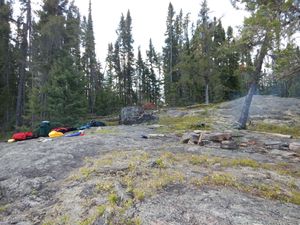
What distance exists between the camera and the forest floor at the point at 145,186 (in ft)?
11.8

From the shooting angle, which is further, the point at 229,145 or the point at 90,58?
the point at 90,58

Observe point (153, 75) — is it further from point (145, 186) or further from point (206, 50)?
point (145, 186)

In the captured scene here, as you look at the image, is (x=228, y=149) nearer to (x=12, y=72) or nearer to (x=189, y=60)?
(x=189, y=60)

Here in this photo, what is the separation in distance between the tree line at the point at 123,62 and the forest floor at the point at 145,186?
150 inches

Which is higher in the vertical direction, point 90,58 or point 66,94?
point 90,58

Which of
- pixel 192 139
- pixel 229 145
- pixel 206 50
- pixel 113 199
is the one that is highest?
pixel 206 50

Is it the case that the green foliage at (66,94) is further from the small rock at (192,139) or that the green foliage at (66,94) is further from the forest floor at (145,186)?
the small rock at (192,139)

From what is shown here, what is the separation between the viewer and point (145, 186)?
14.6 feet

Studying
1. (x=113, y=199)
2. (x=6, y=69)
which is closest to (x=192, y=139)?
(x=113, y=199)

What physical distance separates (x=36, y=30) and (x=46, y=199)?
60.5ft

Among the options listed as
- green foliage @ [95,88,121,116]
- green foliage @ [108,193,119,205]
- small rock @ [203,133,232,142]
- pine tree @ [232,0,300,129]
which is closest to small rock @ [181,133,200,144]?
small rock @ [203,133,232,142]

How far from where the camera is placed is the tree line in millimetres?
8258

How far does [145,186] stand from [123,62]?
4247 centimetres

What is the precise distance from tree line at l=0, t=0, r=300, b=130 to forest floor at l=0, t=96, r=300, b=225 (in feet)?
12.5
